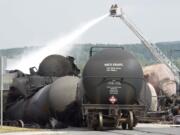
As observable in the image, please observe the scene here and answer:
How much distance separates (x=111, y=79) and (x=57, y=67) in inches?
390

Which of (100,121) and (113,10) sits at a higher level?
(113,10)

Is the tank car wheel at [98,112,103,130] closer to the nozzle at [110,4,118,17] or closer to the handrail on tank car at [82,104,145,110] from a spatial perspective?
the handrail on tank car at [82,104,145,110]

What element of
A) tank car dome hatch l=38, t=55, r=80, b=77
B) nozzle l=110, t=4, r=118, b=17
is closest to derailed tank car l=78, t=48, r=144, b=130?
tank car dome hatch l=38, t=55, r=80, b=77

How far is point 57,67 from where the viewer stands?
1393 inches

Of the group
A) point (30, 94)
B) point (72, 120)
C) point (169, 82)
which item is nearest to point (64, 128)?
point (72, 120)

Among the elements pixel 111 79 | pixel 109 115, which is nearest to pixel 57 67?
pixel 111 79

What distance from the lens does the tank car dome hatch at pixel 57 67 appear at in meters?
35.3

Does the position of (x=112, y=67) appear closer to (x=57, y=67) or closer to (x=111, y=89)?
(x=111, y=89)

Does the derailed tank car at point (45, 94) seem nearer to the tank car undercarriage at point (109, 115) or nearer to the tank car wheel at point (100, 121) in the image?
the tank car undercarriage at point (109, 115)

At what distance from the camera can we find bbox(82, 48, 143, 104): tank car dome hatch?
25.9 meters

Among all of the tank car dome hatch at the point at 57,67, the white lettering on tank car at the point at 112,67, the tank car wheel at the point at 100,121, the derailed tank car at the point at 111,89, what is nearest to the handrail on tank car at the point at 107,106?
the derailed tank car at the point at 111,89

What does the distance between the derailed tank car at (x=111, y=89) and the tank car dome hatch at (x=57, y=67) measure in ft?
29.3

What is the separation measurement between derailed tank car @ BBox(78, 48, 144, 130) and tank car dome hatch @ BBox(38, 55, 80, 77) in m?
8.94

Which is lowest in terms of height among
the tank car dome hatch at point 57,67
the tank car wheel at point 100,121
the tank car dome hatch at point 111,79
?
the tank car wheel at point 100,121
